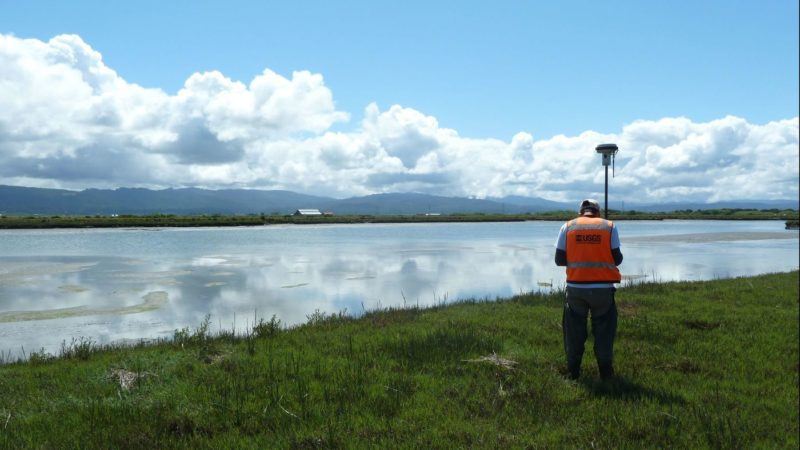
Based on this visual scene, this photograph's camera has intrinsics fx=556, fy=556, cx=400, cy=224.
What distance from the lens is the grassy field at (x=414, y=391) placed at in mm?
5883

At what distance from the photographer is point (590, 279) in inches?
297

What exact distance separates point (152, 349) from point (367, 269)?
17.0 meters

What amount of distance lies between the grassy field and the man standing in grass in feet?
1.52

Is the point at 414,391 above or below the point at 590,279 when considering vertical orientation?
below

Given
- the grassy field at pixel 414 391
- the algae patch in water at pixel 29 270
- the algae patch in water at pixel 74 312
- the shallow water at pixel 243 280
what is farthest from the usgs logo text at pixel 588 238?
the algae patch in water at pixel 29 270

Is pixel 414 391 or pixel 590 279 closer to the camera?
pixel 414 391

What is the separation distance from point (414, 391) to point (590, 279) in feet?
9.19

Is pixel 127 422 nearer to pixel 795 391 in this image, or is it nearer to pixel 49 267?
pixel 795 391

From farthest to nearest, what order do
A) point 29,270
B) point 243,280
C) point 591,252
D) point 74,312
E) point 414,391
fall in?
point 29,270, point 243,280, point 74,312, point 591,252, point 414,391

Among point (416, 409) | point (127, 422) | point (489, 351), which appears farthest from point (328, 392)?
point (489, 351)

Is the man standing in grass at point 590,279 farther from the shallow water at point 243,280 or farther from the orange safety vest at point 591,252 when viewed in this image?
the shallow water at point 243,280

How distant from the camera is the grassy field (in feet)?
19.3

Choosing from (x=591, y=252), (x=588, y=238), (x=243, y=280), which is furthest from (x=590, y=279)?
(x=243, y=280)

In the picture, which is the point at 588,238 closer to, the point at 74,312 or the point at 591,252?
the point at 591,252
